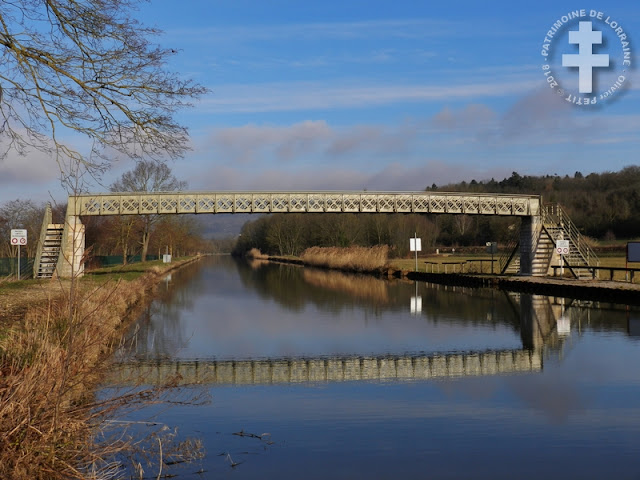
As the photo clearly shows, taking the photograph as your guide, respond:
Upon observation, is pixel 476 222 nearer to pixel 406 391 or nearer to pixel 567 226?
pixel 567 226

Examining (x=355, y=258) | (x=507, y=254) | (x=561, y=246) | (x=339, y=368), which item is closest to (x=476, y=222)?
(x=355, y=258)

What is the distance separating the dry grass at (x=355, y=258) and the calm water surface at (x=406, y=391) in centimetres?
3667

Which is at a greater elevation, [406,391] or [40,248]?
[40,248]

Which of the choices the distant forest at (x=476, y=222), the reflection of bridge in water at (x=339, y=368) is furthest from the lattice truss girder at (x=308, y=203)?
the reflection of bridge in water at (x=339, y=368)

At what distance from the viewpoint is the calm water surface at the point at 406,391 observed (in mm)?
10359

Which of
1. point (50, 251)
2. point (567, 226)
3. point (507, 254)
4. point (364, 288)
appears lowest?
point (364, 288)

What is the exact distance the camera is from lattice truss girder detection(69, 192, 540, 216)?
5072 cm

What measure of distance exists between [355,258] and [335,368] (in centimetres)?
5456

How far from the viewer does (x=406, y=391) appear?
15141 mm

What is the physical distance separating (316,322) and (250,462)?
18.2 meters

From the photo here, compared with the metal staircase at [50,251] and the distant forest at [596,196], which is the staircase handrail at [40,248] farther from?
the distant forest at [596,196]

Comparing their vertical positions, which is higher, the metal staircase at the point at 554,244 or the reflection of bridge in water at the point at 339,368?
the metal staircase at the point at 554,244

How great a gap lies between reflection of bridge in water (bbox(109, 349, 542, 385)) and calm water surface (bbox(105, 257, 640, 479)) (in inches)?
2.0

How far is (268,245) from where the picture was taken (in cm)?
15112
